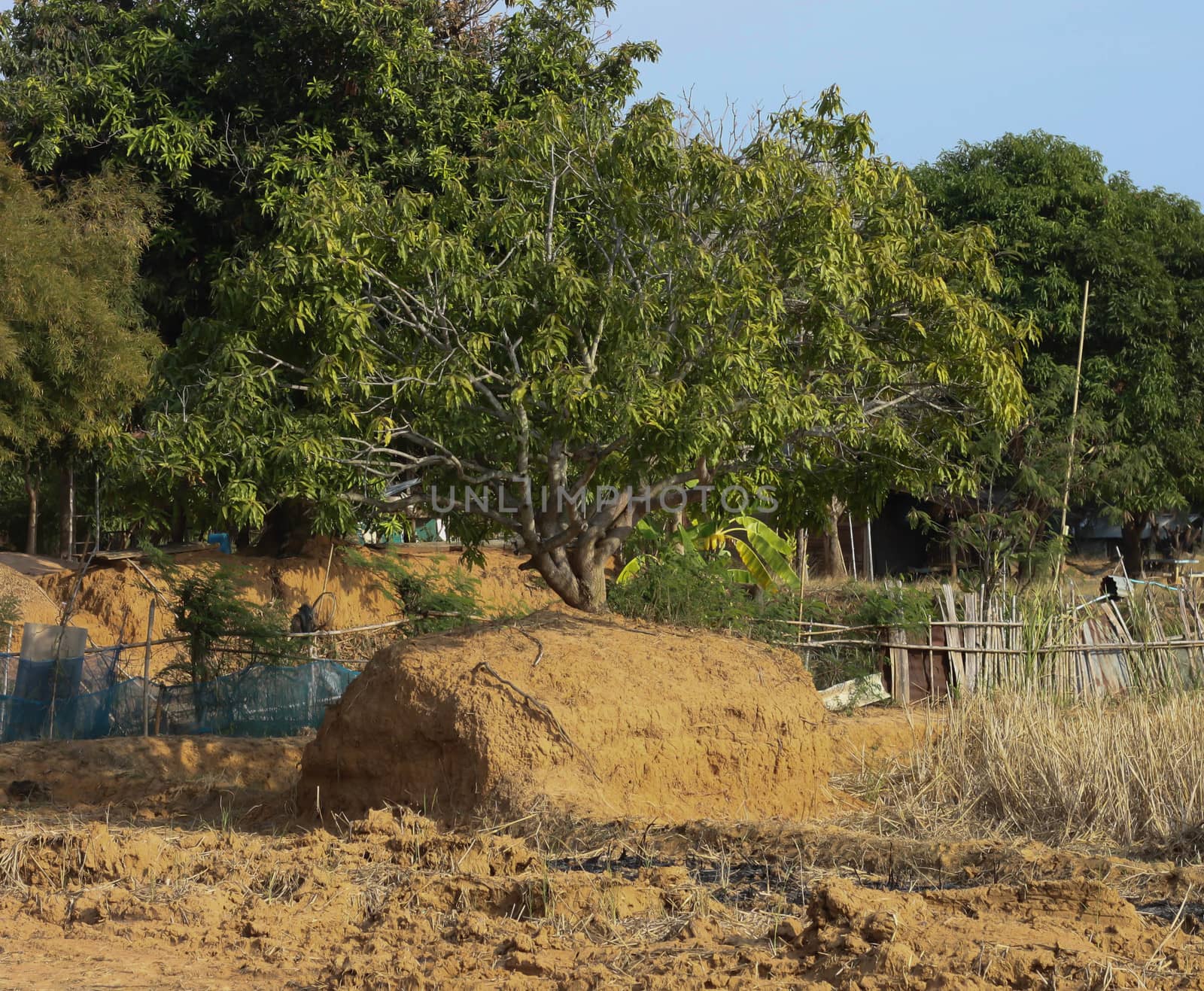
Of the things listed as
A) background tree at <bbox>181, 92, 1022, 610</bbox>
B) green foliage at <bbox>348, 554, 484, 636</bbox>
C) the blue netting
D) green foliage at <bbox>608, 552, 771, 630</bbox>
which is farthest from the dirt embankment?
background tree at <bbox>181, 92, 1022, 610</bbox>

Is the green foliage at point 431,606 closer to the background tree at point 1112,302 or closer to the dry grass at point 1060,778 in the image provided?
the dry grass at point 1060,778

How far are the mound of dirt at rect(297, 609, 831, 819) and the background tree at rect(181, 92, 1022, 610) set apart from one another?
1.24 m

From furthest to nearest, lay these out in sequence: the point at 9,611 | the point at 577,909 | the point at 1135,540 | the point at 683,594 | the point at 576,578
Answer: the point at 1135,540 → the point at 9,611 → the point at 683,594 → the point at 576,578 → the point at 577,909

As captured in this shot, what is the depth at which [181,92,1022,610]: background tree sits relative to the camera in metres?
7.73

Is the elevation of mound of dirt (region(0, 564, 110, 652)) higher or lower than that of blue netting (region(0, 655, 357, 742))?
higher

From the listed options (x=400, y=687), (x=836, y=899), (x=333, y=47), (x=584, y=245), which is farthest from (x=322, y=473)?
(x=333, y=47)

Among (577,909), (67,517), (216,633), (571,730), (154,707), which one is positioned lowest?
(577,909)

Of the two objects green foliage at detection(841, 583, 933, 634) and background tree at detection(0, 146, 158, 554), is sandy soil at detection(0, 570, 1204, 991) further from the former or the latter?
background tree at detection(0, 146, 158, 554)

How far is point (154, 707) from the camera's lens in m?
10.6

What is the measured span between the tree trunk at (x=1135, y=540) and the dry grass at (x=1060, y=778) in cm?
1597

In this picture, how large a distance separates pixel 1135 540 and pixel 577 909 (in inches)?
841

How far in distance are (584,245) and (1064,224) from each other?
51.8 feet

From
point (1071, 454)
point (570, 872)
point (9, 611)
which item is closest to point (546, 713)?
point (570, 872)

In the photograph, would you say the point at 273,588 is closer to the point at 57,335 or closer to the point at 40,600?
the point at 40,600
